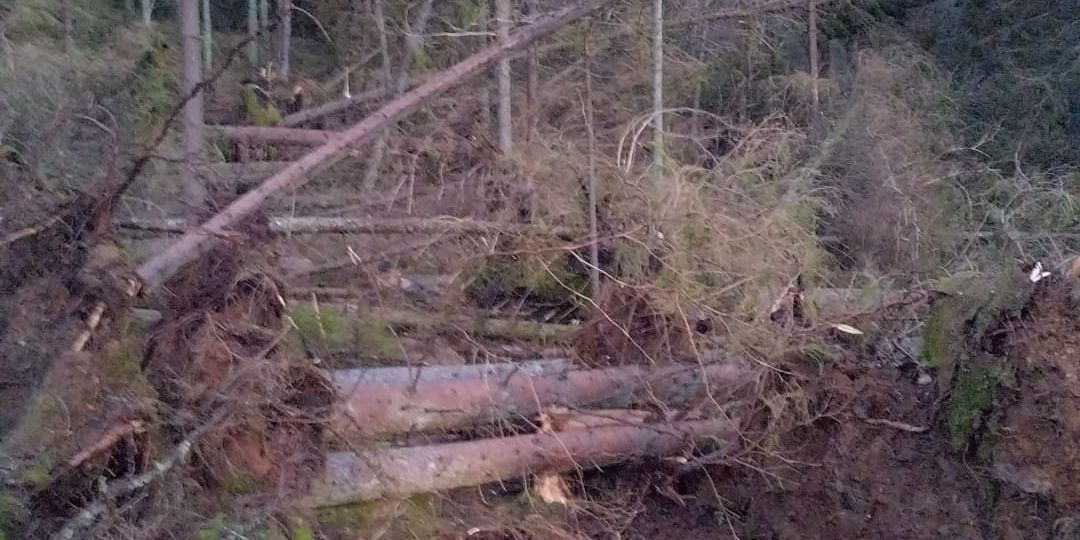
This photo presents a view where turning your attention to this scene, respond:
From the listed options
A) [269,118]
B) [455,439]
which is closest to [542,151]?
[269,118]

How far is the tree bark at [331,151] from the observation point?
4126 millimetres

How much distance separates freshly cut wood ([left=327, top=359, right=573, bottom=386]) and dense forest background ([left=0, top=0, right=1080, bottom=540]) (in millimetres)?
81

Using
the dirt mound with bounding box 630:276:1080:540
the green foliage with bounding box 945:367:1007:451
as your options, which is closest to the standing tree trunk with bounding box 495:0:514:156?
the dirt mound with bounding box 630:276:1080:540

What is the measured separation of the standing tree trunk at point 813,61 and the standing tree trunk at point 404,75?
489 cm

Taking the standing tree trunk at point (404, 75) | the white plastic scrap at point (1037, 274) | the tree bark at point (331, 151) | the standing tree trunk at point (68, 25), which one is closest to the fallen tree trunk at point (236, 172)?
the tree bark at point (331, 151)

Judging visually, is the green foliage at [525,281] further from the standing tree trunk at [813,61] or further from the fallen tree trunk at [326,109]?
the standing tree trunk at [813,61]

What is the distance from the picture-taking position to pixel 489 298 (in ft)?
23.5

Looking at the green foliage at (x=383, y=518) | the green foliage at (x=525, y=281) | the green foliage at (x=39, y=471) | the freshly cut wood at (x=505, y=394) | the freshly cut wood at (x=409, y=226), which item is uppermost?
the green foliage at (x=39, y=471)

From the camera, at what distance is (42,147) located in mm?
4340

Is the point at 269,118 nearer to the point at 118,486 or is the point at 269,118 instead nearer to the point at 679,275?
the point at 679,275

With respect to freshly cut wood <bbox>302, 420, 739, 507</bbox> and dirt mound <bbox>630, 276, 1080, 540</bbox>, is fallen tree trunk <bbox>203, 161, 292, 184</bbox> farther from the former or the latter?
dirt mound <bbox>630, 276, 1080, 540</bbox>

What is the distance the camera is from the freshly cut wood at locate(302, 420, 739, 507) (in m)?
4.10

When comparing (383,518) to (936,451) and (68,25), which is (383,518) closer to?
(936,451)

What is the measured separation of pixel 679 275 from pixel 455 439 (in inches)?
76.0
